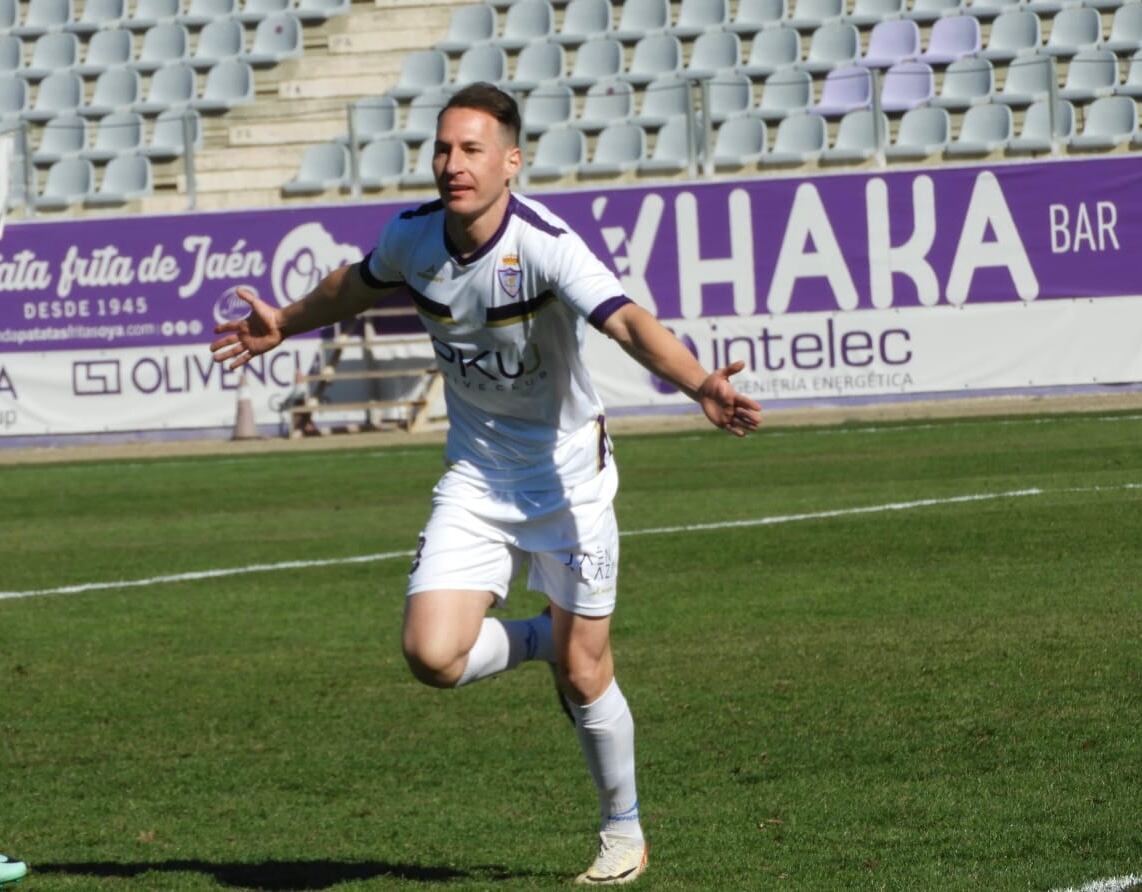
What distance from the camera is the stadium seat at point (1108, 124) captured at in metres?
24.7

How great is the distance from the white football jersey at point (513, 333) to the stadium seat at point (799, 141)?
67.1 ft

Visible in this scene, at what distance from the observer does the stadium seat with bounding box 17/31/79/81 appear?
31.3 metres

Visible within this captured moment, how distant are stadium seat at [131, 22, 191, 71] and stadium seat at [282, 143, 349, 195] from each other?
4254 mm

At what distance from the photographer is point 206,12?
31.2 m

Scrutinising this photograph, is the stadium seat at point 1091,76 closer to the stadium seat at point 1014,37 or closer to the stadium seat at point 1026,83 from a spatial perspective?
the stadium seat at point 1026,83

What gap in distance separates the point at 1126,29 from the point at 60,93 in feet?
52.3

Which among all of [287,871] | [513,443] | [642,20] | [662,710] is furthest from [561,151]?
[287,871]

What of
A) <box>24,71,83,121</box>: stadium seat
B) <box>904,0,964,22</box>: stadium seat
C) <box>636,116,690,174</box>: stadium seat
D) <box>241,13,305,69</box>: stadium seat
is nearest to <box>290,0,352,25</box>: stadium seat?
<box>241,13,305,69</box>: stadium seat

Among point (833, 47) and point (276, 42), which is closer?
point (833, 47)

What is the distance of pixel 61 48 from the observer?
31453mm

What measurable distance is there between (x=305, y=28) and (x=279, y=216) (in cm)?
694

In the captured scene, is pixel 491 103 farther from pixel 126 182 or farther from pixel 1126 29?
pixel 126 182

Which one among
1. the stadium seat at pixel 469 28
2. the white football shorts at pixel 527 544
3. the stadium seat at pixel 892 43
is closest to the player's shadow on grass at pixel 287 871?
the white football shorts at pixel 527 544

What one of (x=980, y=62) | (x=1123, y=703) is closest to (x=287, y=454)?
(x=980, y=62)
